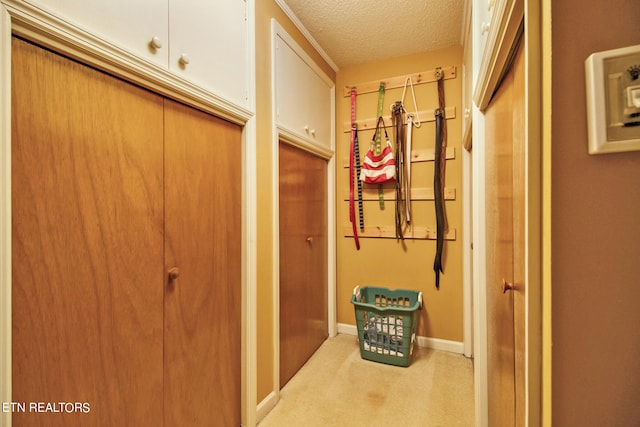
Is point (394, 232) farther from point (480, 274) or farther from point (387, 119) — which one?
point (480, 274)

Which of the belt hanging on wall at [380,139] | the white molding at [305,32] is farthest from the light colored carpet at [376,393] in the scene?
the white molding at [305,32]

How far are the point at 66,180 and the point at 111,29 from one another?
0.50 metres

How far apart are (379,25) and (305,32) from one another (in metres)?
0.55

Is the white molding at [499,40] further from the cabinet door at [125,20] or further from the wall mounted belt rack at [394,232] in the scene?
the wall mounted belt rack at [394,232]

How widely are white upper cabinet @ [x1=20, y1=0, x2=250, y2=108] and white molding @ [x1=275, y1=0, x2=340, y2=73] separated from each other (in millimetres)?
432

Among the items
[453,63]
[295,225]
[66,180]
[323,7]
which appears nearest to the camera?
[66,180]

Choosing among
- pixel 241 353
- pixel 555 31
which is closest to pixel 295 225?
pixel 241 353

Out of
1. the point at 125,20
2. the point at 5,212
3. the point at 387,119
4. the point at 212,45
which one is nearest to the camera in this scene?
the point at 5,212

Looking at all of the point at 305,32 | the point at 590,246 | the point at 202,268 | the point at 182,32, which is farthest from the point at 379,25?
the point at 590,246

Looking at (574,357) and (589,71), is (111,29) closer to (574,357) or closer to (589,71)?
(589,71)

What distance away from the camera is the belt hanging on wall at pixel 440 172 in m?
2.28

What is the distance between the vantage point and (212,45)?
1281 millimetres

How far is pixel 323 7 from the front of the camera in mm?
1857

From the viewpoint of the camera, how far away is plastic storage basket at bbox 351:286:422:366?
2090 mm
